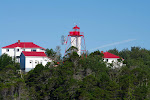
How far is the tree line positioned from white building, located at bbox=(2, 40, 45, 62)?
1891cm

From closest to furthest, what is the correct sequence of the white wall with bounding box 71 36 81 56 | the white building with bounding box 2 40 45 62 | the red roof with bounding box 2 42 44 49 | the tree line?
the tree line
the white wall with bounding box 71 36 81 56
the white building with bounding box 2 40 45 62
the red roof with bounding box 2 42 44 49

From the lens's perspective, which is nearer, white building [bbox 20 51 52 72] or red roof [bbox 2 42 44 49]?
white building [bbox 20 51 52 72]

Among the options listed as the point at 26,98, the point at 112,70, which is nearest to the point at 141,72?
the point at 112,70

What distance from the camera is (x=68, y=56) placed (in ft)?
202

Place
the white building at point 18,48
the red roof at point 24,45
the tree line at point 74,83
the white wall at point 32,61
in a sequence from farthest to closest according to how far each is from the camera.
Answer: the red roof at point 24,45 → the white building at point 18,48 → the white wall at point 32,61 → the tree line at point 74,83

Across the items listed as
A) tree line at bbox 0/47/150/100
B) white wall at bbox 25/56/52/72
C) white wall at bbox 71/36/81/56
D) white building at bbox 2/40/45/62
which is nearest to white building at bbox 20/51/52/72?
white wall at bbox 25/56/52/72

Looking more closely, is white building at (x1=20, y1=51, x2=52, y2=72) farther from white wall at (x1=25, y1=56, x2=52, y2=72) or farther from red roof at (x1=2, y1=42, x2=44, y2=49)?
red roof at (x1=2, y1=42, x2=44, y2=49)

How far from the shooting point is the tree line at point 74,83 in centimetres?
5162

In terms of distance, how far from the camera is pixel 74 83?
173 feet

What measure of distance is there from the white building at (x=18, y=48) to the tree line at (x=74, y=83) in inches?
745

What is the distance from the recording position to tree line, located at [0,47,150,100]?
169 feet

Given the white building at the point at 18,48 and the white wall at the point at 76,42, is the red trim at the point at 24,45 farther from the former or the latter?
the white wall at the point at 76,42

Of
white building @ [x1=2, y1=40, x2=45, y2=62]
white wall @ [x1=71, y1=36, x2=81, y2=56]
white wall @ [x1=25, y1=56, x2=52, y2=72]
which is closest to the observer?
white wall @ [x1=71, y1=36, x2=81, y2=56]

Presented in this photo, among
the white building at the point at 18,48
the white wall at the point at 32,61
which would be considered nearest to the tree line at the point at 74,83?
the white wall at the point at 32,61
